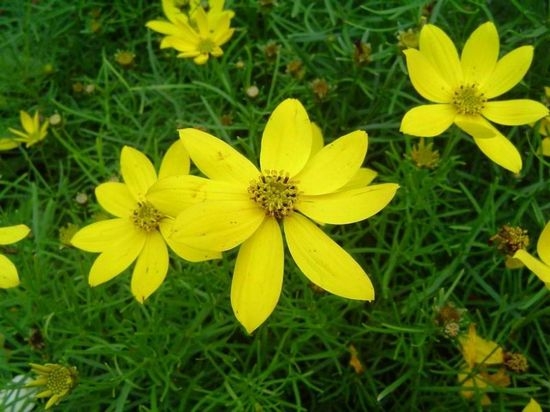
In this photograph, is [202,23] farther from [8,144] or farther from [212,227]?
[212,227]

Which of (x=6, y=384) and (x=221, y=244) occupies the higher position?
(x=221, y=244)

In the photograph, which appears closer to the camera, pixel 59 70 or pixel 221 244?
pixel 221 244

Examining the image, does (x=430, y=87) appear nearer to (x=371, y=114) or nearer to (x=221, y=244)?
(x=371, y=114)

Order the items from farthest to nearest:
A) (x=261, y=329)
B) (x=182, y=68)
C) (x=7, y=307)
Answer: (x=182, y=68)
(x=7, y=307)
(x=261, y=329)

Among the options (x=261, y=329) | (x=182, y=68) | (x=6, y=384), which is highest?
(x=182, y=68)

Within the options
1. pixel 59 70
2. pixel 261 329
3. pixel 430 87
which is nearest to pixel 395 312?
pixel 261 329

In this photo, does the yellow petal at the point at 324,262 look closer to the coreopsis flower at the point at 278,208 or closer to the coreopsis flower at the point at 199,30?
the coreopsis flower at the point at 278,208

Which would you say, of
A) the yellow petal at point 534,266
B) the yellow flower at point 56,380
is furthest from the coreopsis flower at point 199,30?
the yellow petal at point 534,266
